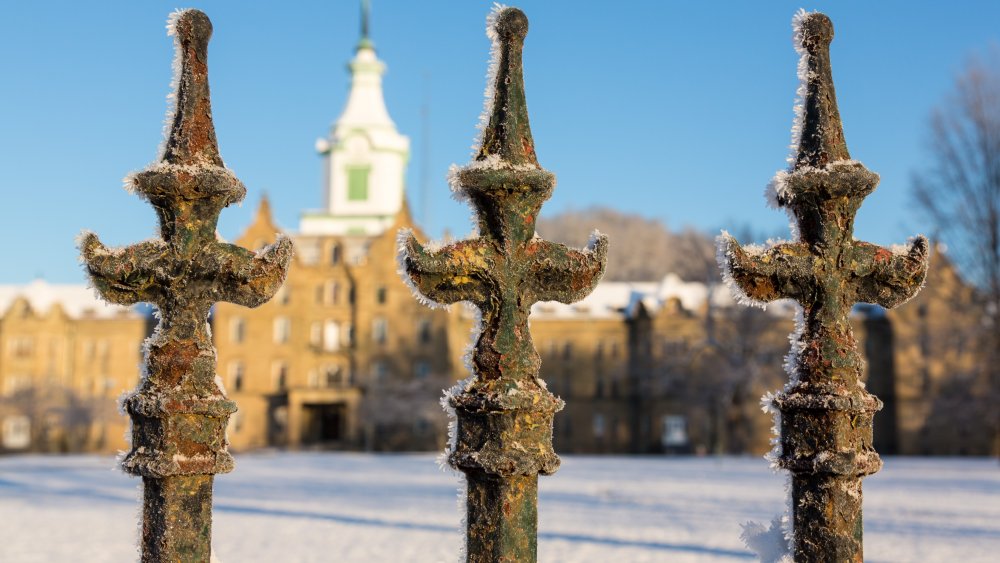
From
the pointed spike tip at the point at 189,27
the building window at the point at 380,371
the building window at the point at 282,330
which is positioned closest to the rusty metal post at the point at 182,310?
the pointed spike tip at the point at 189,27

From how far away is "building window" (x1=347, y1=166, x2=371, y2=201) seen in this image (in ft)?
240

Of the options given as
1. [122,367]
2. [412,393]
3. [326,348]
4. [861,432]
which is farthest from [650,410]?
[861,432]

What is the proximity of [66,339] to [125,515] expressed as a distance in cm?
5459

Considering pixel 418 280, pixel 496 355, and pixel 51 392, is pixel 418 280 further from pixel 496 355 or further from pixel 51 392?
pixel 51 392

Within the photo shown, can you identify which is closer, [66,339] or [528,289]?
[528,289]

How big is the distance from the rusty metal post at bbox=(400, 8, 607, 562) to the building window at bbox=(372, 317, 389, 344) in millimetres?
61100

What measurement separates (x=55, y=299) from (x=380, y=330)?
24.0 metres

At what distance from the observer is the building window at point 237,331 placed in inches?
2554

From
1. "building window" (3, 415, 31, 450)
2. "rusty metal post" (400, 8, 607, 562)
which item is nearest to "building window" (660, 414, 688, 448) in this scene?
"building window" (3, 415, 31, 450)

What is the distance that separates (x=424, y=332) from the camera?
6406cm

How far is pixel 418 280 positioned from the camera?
3500 millimetres

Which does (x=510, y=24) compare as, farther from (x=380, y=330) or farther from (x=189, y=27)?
(x=380, y=330)

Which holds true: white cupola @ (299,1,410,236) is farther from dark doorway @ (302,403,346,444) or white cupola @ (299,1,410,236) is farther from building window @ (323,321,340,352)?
dark doorway @ (302,403,346,444)

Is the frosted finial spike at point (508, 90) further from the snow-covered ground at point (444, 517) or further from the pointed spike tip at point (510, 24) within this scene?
the snow-covered ground at point (444, 517)
